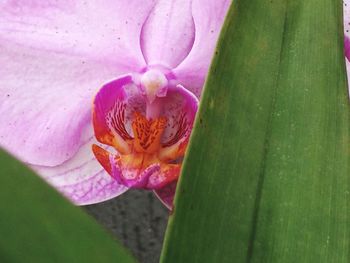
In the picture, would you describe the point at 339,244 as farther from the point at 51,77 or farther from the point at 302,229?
the point at 51,77

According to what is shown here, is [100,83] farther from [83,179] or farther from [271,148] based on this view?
[271,148]

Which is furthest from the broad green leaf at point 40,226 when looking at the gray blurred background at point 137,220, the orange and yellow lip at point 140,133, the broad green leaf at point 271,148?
the gray blurred background at point 137,220

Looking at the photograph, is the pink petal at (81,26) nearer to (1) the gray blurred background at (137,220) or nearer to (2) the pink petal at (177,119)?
(2) the pink petal at (177,119)

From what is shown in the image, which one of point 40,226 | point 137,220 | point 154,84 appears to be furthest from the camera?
point 137,220

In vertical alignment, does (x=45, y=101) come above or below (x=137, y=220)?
above

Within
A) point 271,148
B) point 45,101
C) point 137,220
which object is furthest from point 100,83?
point 137,220

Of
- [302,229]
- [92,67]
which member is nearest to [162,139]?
[92,67]
